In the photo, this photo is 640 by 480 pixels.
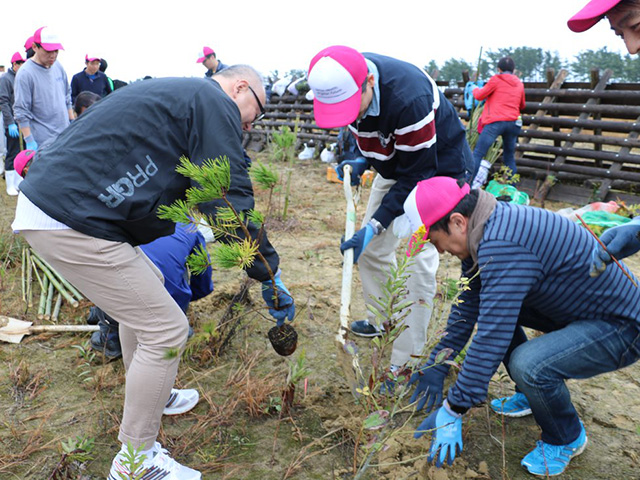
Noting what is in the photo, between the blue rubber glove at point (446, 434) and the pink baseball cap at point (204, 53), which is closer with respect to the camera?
the blue rubber glove at point (446, 434)

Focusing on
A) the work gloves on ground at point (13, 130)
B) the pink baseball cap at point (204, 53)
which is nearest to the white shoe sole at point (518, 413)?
the work gloves on ground at point (13, 130)

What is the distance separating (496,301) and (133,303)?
3.85 ft

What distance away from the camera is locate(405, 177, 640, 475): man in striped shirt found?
158 cm

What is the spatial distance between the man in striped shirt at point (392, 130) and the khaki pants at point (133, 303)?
721 millimetres

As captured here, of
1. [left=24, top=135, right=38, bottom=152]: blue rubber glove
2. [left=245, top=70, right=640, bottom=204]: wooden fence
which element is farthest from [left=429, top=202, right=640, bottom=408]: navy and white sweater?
[left=245, top=70, right=640, bottom=204]: wooden fence

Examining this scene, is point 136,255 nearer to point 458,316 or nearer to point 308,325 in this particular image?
point 458,316

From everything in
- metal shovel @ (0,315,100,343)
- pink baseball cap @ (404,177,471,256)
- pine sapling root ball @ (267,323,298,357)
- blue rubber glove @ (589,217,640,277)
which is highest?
pink baseball cap @ (404,177,471,256)

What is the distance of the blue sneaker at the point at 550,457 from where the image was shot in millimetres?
1783

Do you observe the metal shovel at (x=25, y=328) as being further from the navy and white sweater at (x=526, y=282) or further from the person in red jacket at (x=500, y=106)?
the person in red jacket at (x=500, y=106)

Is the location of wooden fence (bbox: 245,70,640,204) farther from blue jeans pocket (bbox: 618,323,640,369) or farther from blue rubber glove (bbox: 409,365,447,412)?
blue jeans pocket (bbox: 618,323,640,369)

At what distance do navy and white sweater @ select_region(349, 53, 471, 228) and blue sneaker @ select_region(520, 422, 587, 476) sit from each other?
44.2 inches

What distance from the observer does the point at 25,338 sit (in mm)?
2611

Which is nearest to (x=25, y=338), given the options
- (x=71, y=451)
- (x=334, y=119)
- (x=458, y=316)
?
(x=71, y=451)

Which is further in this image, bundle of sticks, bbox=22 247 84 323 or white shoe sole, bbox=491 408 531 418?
bundle of sticks, bbox=22 247 84 323
